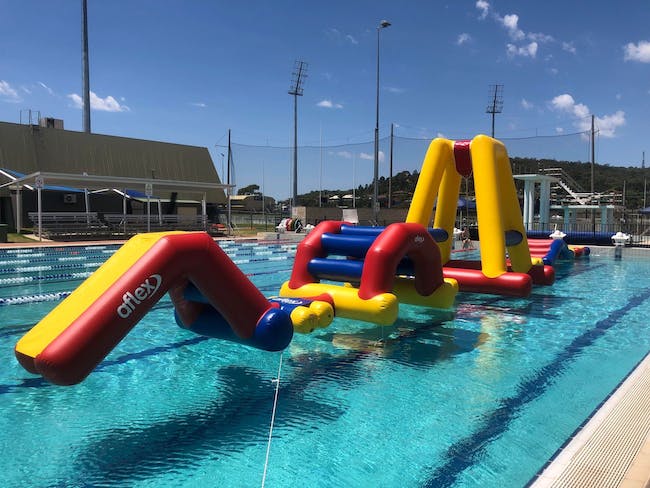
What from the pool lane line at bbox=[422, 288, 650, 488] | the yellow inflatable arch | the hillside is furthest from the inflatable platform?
the hillside

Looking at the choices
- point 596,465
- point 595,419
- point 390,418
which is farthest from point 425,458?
point 595,419

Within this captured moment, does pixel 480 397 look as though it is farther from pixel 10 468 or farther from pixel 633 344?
pixel 10 468

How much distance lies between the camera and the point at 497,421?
3.66 meters

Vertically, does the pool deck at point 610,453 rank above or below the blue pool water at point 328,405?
above

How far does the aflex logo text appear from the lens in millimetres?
3214

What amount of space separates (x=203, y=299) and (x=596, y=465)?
280cm

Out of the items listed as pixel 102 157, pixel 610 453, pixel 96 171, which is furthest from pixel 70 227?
pixel 610 453

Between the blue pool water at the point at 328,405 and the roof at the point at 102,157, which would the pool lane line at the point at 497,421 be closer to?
the blue pool water at the point at 328,405

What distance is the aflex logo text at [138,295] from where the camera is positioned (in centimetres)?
321

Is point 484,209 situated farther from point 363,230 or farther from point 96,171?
point 96,171

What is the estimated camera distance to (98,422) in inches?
140

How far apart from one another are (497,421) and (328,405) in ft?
4.02

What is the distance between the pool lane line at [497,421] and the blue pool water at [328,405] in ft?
0.05

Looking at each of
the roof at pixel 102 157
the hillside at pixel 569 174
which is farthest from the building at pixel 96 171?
the hillside at pixel 569 174
